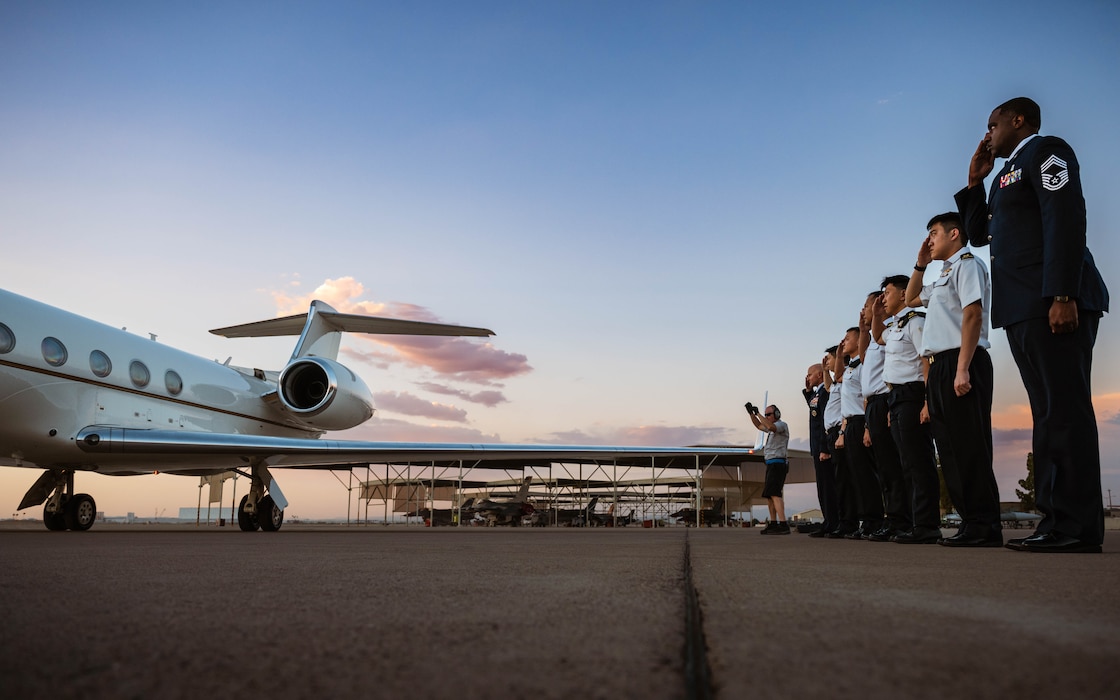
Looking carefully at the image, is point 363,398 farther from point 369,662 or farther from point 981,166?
point 369,662

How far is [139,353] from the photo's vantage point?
37.7 ft

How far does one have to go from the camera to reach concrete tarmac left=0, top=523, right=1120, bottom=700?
993 mm

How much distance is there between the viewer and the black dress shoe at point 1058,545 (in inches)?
155

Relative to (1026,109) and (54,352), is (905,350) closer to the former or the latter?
(1026,109)

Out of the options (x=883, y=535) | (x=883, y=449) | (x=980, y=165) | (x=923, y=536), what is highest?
(x=980, y=165)

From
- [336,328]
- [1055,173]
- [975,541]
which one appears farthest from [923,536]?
[336,328]

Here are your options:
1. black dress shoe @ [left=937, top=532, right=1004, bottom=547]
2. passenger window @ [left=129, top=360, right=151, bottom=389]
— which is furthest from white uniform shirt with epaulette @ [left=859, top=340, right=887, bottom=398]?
passenger window @ [left=129, top=360, right=151, bottom=389]

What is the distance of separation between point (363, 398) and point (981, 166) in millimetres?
11461

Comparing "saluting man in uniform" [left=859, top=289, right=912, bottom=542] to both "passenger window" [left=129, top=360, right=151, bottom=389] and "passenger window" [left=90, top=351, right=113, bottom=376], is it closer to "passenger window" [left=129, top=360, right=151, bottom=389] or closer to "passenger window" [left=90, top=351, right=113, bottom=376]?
"passenger window" [left=90, top=351, right=113, bottom=376]

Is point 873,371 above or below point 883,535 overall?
above

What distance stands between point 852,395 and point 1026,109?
3505mm

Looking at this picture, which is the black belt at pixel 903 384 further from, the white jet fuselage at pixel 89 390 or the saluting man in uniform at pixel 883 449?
the white jet fuselage at pixel 89 390

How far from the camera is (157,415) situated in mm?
11727

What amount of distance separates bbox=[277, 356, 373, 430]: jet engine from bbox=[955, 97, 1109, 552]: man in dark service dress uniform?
1103cm
